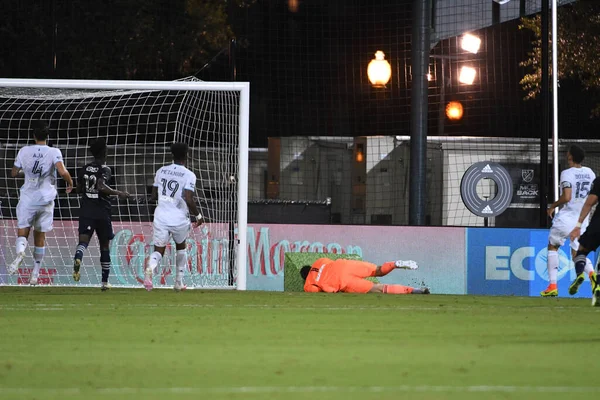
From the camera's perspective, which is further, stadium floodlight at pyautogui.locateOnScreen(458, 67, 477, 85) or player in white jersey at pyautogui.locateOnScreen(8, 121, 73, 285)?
stadium floodlight at pyautogui.locateOnScreen(458, 67, 477, 85)

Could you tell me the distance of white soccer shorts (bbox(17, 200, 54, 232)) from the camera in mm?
15750

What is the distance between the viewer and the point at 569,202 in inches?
650

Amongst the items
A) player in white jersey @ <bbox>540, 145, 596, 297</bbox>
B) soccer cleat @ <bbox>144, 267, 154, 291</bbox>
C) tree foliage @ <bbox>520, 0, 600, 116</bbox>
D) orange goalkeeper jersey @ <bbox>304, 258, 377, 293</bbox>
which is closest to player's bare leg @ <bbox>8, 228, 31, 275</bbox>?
→ soccer cleat @ <bbox>144, 267, 154, 291</bbox>

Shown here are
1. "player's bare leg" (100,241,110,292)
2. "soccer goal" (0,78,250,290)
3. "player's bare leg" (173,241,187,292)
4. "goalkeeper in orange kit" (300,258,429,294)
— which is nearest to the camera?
"player's bare leg" (100,241,110,292)

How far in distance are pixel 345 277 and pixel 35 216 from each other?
4.25 metres

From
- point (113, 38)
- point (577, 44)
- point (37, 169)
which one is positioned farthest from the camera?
point (577, 44)

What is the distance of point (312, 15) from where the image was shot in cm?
3131

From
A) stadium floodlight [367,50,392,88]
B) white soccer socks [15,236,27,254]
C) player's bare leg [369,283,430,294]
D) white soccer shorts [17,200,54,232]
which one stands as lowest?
player's bare leg [369,283,430,294]

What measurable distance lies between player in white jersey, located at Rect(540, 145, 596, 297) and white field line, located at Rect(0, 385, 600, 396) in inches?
388

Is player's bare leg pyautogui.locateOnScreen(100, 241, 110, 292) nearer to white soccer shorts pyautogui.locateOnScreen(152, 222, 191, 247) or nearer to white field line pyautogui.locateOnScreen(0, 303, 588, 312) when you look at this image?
white soccer shorts pyautogui.locateOnScreen(152, 222, 191, 247)

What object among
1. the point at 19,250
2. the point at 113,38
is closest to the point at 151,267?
the point at 19,250

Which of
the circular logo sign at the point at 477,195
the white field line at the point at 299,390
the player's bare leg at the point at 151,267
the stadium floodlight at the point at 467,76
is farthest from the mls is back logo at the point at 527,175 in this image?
the white field line at the point at 299,390

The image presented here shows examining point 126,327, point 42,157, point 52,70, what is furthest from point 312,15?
point 126,327

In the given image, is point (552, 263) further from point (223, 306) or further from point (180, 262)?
point (223, 306)
